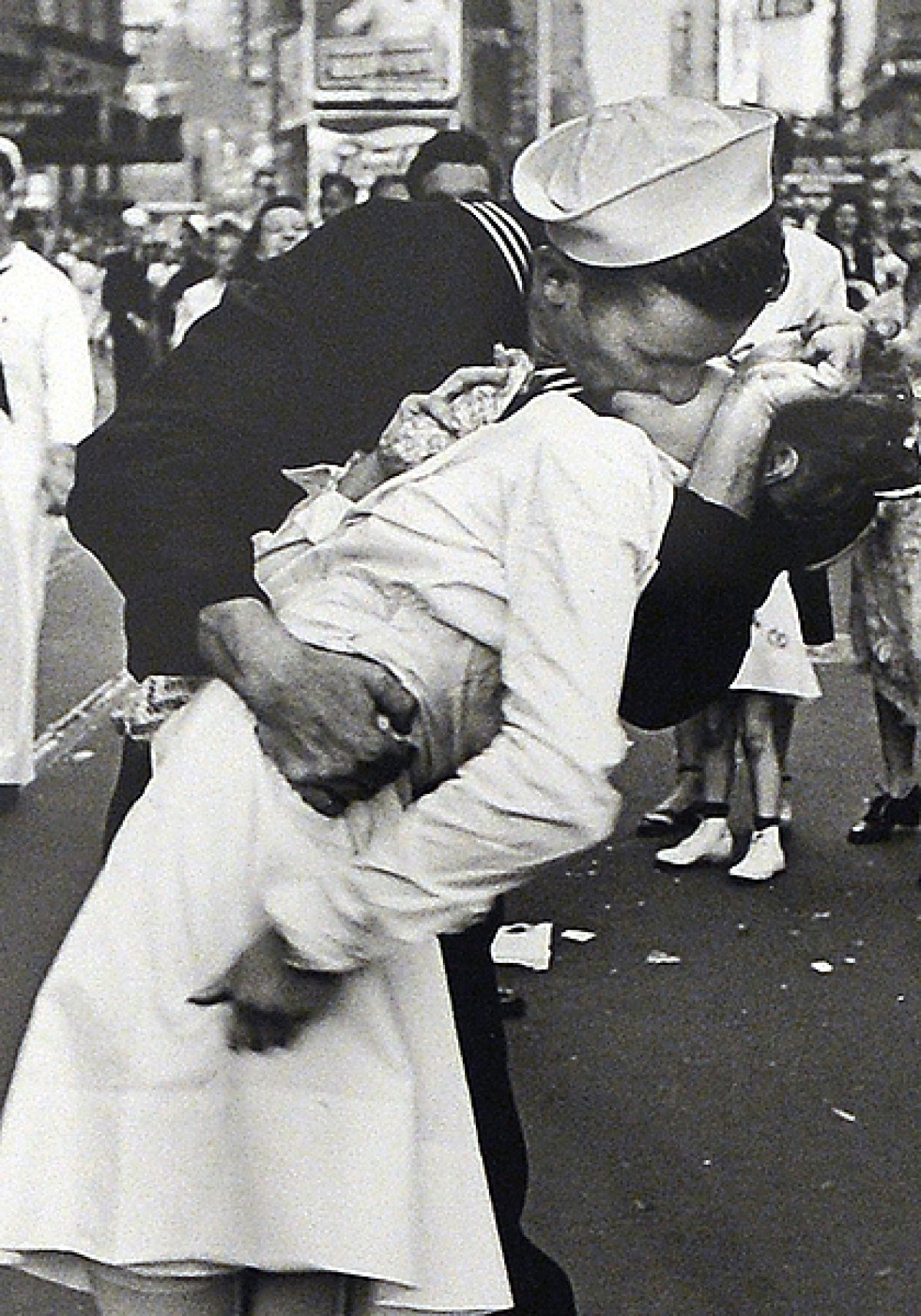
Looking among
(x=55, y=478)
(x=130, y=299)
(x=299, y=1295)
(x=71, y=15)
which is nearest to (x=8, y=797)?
(x=55, y=478)

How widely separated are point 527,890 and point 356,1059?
0.65m

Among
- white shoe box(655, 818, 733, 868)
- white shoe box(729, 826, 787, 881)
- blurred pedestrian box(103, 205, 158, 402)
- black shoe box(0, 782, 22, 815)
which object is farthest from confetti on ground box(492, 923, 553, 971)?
blurred pedestrian box(103, 205, 158, 402)

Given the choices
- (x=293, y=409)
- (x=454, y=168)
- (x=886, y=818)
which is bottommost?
(x=886, y=818)

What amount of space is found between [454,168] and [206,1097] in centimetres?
57

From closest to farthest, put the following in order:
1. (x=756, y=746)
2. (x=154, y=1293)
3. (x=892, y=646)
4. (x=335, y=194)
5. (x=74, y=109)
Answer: (x=154, y=1293) → (x=335, y=194) → (x=74, y=109) → (x=756, y=746) → (x=892, y=646)

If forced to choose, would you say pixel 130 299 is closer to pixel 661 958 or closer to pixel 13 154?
pixel 13 154

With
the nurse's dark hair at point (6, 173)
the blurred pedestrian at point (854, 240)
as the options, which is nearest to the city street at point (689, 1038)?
the nurse's dark hair at point (6, 173)

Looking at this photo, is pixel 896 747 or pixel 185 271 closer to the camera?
pixel 185 271

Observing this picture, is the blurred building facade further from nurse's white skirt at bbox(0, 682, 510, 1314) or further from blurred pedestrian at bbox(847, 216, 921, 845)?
blurred pedestrian at bbox(847, 216, 921, 845)

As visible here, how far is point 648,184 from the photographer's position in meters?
1.15

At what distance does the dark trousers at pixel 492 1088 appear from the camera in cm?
135

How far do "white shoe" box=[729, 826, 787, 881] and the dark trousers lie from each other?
28.9 inches

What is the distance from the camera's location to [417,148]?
145 cm

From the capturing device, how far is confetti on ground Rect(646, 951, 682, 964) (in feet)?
7.06
